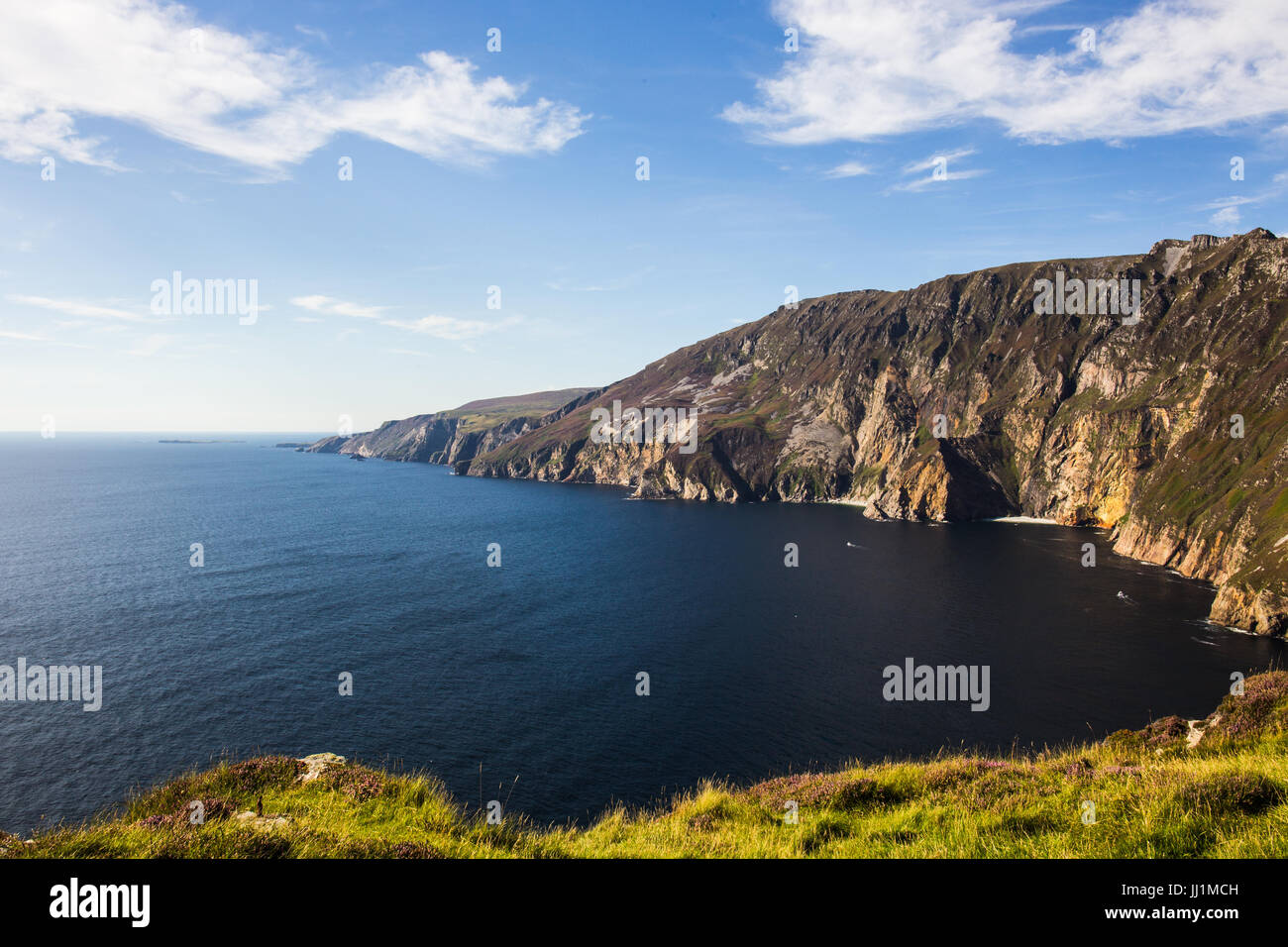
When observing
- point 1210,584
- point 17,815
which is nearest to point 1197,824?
point 17,815

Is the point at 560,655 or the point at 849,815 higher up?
the point at 849,815

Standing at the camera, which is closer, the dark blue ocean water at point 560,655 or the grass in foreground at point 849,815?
the grass in foreground at point 849,815

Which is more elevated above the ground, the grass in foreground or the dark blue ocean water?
the grass in foreground

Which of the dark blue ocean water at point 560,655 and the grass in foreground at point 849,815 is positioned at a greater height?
the grass in foreground at point 849,815
